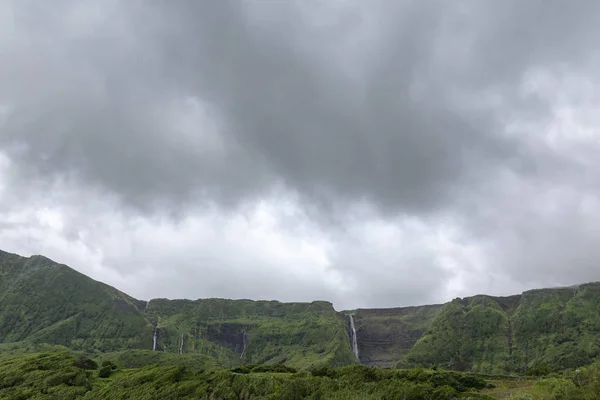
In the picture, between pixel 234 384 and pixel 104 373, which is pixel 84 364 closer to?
pixel 104 373

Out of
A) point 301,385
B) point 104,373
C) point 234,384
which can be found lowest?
point 104,373

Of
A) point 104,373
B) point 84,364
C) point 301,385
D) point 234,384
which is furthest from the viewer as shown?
point 84,364

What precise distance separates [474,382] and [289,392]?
2775cm

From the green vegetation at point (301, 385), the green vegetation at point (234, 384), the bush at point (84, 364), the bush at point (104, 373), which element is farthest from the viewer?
the bush at point (84, 364)

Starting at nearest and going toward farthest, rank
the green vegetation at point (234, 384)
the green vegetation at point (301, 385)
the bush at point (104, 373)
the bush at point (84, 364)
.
A: the green vegetation at point (301, 385) < the green vegetation at point (234, 384) < the bush at point (104, 373) < the bush at point (84, 364)

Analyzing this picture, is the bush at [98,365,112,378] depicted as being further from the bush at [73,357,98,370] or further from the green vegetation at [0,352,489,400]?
the bush at [73,357,98,370]

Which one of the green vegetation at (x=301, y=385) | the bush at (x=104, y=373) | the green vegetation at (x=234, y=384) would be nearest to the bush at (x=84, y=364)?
the green vegetation at (x=234, y=384)

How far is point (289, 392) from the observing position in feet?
186

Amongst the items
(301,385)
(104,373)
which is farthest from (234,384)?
(104,373)

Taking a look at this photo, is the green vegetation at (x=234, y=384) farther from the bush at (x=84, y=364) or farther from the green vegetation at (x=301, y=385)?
the bush at (x=84, y=364)

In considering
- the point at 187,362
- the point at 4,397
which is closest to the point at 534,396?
the point at 4,397

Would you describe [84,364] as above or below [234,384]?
below

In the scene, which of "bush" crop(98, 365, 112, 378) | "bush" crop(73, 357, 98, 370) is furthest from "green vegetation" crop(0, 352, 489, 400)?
"bush" crop(73, 357, 98, 370)

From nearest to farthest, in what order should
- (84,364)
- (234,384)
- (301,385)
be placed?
(301,385) < (234,384) < (84,364)
